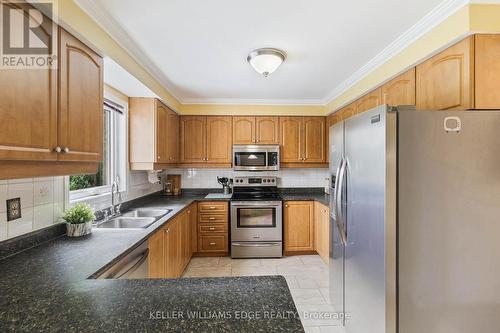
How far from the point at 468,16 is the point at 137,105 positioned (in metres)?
3.04

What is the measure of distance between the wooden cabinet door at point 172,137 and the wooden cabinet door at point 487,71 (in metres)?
3.10

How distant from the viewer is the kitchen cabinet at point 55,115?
991 millimetres

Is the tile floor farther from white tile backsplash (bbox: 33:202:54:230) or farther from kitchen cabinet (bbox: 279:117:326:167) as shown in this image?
white tile backsplash (bbox: 33:202:54:230)

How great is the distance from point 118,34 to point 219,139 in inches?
84.5

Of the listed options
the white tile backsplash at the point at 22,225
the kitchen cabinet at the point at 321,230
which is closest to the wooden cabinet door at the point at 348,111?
the kitchen cabinet at the point at 321,230

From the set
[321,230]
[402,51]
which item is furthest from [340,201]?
[321,230]

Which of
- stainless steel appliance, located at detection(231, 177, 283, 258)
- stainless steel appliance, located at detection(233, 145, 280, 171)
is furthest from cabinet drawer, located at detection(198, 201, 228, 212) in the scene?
stainless steel appliance, located at detection(233, 145, 280, 171)

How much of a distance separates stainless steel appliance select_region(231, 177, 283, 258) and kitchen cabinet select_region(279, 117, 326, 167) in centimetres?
81

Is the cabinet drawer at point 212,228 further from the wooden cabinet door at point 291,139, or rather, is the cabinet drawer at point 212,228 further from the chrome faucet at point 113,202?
the wooden cabinet door at point 291,139

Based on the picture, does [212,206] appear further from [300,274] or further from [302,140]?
[302,140]

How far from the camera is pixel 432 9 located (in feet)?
5.00

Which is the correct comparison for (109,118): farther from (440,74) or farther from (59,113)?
(440,74)

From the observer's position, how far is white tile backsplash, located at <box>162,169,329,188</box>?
4.05 meters

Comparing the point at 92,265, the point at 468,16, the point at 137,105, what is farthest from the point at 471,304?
the point at 137,105
